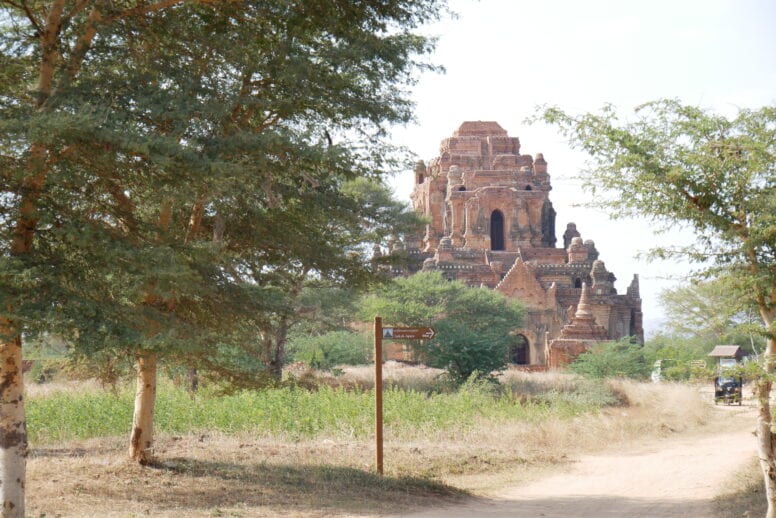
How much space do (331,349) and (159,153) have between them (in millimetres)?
26211

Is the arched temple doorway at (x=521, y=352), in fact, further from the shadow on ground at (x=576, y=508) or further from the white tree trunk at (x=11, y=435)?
the white tree trunk at (x=11, y=435)

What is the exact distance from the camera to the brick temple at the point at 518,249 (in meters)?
40.3

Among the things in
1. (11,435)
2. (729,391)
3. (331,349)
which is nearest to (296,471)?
(11,435)

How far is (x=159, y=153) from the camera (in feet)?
24.2

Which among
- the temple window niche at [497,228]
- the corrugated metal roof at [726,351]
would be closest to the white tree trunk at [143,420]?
the corrugated metal roof at [726,351]

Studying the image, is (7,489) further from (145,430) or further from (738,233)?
(738,233)

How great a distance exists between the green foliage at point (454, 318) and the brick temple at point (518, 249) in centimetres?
164

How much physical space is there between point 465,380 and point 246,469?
16585 millimetres

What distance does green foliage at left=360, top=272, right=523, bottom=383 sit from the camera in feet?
91.3

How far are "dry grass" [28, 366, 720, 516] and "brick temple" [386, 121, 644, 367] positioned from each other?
2023 centimetres

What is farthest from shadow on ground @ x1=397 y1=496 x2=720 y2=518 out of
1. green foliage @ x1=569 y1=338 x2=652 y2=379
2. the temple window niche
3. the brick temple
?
the temple window niche

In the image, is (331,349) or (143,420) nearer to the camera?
(143,420)

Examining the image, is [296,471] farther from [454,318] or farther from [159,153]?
[454,318]

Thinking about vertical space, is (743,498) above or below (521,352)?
below
